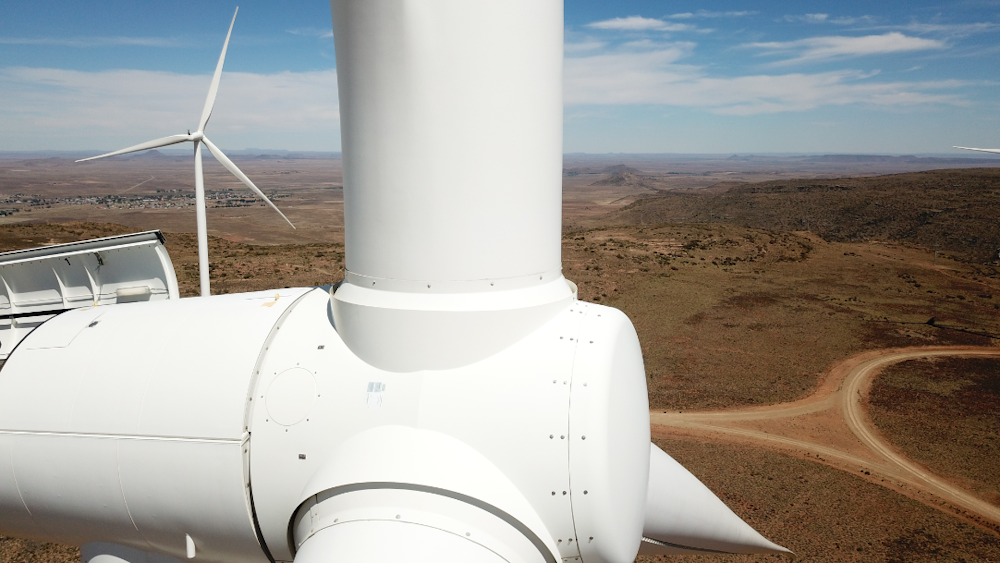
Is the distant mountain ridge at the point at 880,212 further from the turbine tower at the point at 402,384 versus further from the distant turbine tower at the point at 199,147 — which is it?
the turbine tower at the point at 402,384

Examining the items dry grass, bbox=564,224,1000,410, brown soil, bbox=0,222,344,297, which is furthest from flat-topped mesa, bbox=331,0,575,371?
brown soil, bbox=0,222,344,297

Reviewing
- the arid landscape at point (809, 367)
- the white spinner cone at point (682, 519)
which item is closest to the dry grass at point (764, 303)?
the arid landscape at point (809, 367)

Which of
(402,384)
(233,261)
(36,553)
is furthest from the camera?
(233,261)

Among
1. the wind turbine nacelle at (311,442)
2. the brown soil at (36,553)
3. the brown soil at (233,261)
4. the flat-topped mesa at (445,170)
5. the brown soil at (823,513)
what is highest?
the flat-topped mesa at (445,170)

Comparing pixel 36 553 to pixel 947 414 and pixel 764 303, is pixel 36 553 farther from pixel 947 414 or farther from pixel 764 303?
pixel 764 303

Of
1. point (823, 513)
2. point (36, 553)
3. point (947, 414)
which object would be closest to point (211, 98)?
point (36, 553)
